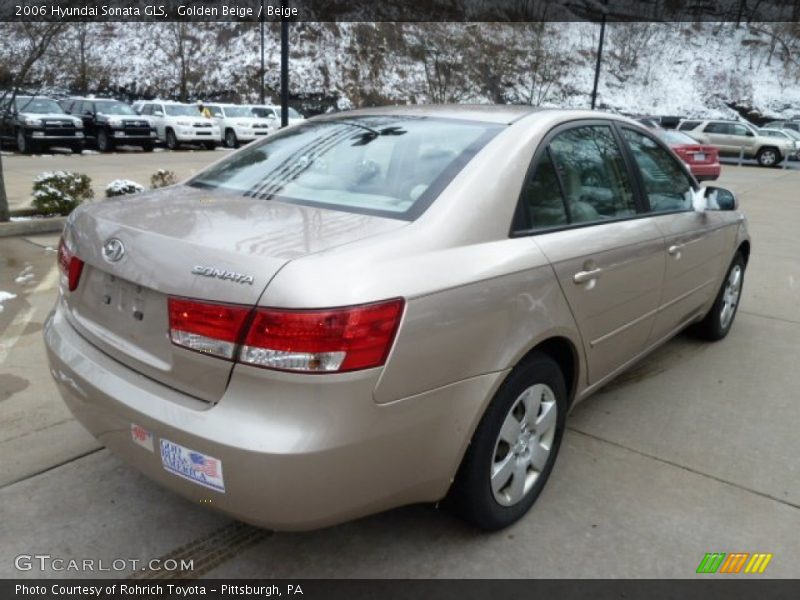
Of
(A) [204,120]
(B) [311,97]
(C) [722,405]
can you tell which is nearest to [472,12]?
(B) [311,97]

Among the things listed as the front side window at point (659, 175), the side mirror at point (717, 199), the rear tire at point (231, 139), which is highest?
the front side window at point (659, 175)

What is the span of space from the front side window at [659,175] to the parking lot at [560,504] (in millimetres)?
1125

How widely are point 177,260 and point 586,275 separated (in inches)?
63.3

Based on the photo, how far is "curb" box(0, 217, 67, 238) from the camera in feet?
23.7

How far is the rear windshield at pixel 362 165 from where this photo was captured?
248cm

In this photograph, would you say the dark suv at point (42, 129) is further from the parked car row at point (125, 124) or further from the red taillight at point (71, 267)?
the red taillight at point (71, 267)

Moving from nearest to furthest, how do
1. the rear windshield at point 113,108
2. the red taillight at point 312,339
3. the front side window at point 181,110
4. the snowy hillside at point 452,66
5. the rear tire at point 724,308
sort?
the red taillight at point 312,339 < the rear tire at point 724,308 < the rear windshield at point 113,108 < the front side window at point 181,110 < the snowy hillside at point 452,66

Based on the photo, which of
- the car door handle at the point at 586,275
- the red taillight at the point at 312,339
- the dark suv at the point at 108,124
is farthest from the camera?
the dark suv at the point at 108,124

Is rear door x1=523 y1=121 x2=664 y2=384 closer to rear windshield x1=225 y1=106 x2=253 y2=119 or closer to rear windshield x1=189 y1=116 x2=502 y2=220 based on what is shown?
rear windshield x1=189 y1=116 x2=502 y2=220

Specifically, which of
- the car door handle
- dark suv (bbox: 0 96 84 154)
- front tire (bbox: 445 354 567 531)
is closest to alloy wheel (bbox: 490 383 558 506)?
front tire (bbox: 445 354 567 531)

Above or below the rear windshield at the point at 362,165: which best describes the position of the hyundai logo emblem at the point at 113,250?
below

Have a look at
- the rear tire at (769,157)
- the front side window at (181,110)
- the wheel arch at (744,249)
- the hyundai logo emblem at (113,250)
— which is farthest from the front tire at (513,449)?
the rear tire at (769,157)

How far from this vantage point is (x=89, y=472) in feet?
9.52

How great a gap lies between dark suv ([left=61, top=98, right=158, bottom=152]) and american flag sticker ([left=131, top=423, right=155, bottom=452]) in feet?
69.1
